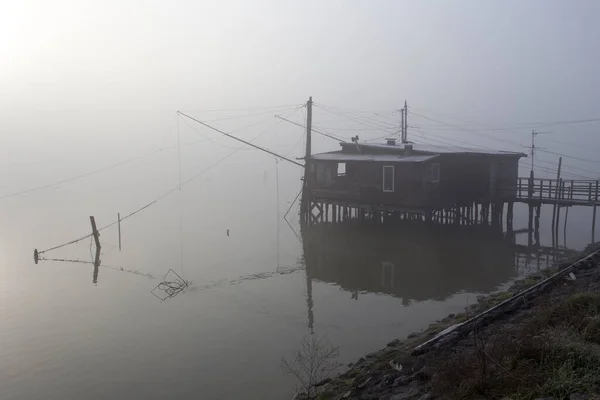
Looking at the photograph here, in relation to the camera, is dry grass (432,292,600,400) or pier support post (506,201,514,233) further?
pier support post (506,201,514,233)

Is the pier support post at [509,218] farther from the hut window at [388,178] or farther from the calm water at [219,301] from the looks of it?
the hut window at [388,178]

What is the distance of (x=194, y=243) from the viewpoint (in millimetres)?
29641

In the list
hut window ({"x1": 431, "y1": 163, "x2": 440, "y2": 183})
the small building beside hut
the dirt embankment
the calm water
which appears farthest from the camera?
hut window ({"x1": 431, "y1": 163, "x2": 440, "y2": 183})

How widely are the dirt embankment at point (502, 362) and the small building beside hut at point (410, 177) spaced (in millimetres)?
13729

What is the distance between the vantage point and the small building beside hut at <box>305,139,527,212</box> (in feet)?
85.3

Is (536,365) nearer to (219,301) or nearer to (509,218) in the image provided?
(219,301)

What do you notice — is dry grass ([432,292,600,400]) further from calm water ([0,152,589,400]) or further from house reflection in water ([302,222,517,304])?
house reflection in water ([302,222,517,304])

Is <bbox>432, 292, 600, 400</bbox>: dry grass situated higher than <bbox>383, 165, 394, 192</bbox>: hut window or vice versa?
<bbox>383, 165, 394, 192</bbox>: hut window

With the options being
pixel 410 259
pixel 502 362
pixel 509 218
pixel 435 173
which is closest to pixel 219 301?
pixel 410 259

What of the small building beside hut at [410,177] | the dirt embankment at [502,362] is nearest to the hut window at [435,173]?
the small building beside hut at [410,177]

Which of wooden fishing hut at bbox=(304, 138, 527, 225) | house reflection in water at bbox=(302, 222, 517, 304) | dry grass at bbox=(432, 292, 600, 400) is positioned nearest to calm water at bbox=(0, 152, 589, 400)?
house reflection in water at bbox=(302, 222, 517, 304)

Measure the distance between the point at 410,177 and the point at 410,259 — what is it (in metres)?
5.02

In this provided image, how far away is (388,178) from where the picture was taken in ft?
88.9

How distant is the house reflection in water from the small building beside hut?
1.83 metres
